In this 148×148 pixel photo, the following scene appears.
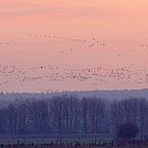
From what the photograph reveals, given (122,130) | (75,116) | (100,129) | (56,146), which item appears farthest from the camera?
(75,116)

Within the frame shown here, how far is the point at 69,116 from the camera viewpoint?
5276 inches

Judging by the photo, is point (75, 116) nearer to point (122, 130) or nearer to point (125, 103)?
point (125, 103)

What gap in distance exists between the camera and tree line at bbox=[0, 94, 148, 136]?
124 m

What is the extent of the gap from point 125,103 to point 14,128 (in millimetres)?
23448

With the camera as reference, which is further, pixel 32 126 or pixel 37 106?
pixel 37 106

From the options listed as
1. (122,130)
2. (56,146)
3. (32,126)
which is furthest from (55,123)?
(56,146)

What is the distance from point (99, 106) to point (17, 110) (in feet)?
42.0

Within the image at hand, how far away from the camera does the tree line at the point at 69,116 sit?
124m

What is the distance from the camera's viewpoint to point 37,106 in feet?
462

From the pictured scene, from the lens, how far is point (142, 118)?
4911 inches

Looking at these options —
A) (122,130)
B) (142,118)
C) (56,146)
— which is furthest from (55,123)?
(56,146)

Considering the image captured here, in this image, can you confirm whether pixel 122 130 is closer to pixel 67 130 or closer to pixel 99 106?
pixel 67 130

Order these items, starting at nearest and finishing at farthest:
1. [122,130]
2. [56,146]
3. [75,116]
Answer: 1. [56,146]
2. [122,130]
3. [75,116]

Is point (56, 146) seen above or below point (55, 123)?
above
